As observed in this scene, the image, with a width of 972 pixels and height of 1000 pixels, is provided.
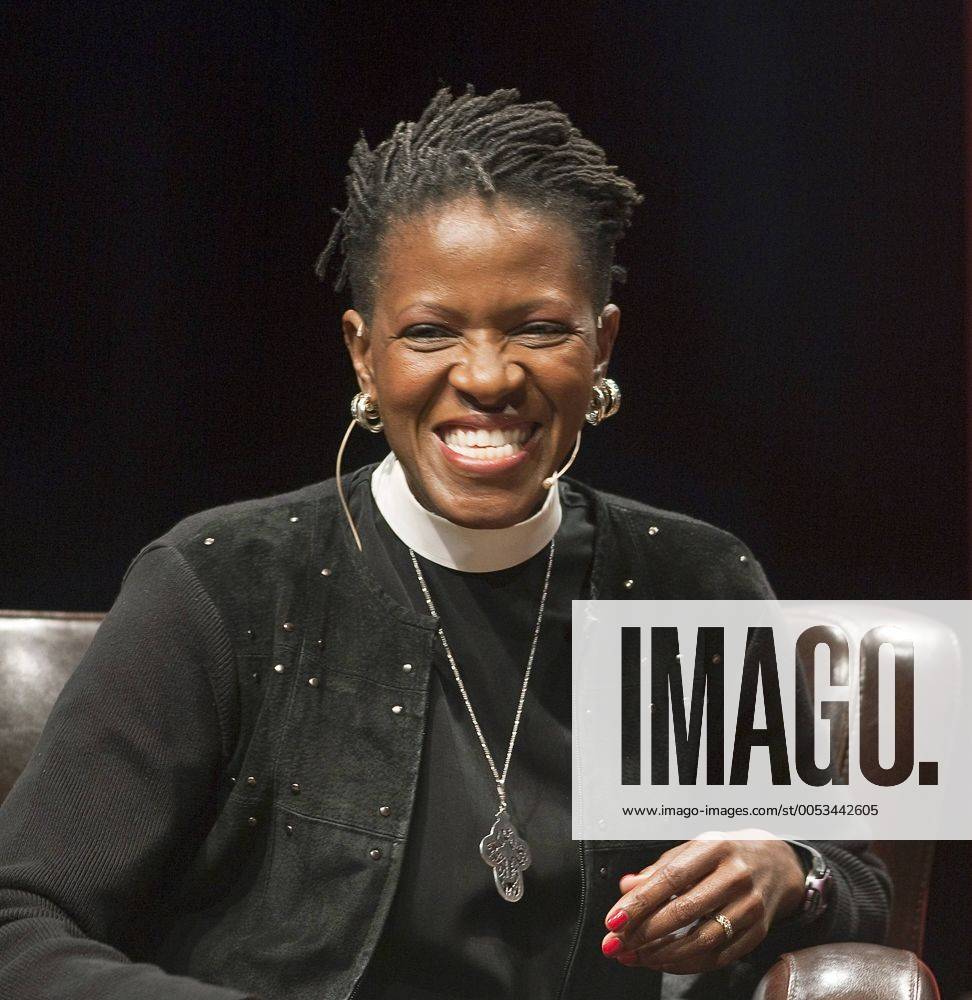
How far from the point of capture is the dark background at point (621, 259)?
6.01 feet

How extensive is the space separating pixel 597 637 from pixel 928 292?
2.57ft

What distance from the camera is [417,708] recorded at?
4.53ft

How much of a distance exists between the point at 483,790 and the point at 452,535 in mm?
240

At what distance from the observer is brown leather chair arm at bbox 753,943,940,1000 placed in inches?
49.7

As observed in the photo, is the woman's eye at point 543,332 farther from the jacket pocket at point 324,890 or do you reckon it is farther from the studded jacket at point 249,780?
the jacket pocket at point 324,890

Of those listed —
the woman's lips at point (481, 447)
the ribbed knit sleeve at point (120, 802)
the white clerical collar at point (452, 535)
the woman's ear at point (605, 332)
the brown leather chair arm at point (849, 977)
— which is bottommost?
the brown leather chair arm at point (849, 977)

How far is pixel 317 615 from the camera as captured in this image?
141cm

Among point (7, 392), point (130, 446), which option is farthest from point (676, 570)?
point (7, 392)

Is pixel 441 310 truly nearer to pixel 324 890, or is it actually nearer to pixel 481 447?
pixel 481 447

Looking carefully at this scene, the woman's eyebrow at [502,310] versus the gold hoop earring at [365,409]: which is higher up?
the woman's eyebrow at [502,310]

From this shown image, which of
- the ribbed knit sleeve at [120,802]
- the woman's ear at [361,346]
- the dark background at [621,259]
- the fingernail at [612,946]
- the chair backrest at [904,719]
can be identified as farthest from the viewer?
the dark background at [621,259]

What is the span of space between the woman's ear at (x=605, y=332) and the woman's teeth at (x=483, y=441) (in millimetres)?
126

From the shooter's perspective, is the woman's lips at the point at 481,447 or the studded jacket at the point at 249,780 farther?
the woman's lips at the point at 481,447

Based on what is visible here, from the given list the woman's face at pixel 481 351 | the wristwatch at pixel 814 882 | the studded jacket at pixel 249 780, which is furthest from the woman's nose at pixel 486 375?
the wristwatch at pixel 814 882
